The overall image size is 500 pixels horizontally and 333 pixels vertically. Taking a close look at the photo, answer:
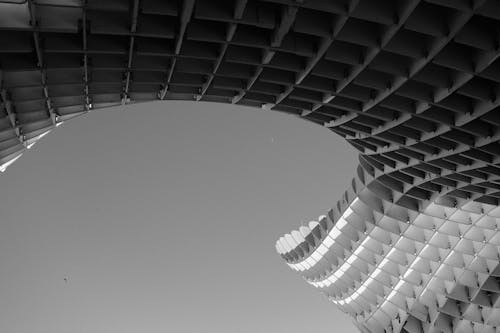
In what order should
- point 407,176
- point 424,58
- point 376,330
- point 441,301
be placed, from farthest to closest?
point 376,330
point 441,301
point 407,176
point 424,58

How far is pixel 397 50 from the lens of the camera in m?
20.4

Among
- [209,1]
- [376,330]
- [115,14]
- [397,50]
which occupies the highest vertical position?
[115,14]

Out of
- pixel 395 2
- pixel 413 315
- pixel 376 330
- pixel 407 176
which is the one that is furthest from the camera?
pixel 376 330

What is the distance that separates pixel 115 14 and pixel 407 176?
89.2ft

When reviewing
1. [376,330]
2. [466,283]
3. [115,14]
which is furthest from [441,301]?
[115,14]

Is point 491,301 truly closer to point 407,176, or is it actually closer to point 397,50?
point 407,176

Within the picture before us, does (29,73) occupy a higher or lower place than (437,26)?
higher

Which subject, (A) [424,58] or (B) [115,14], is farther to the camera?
(A) [424,58]

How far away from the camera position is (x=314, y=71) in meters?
23.7

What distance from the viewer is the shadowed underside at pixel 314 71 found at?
18312 mm

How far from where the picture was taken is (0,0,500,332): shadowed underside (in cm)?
1831

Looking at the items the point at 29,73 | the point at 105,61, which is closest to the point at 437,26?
the point at 105,61

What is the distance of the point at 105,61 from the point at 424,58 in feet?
44.8

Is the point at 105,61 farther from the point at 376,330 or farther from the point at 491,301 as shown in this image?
the point at 376,330
